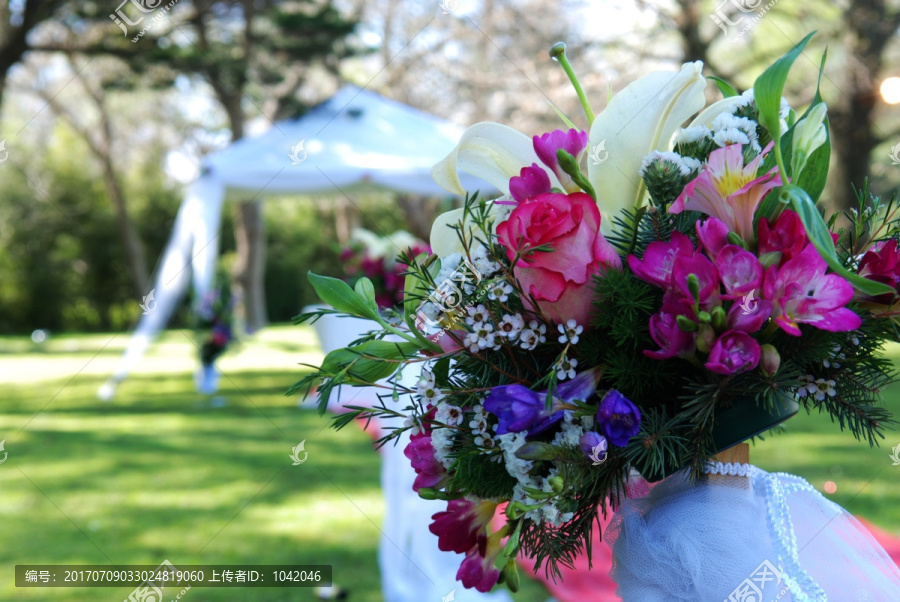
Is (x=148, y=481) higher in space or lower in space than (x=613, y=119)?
lower

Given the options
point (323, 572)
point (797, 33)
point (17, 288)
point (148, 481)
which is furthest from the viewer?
point (17, 288)

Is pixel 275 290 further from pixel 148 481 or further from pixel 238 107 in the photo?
pixel 148 481

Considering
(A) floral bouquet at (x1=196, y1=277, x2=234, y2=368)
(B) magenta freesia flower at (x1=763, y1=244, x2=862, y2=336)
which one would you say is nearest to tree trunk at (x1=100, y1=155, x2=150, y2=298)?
(A) floral bouquet at (x1=196, y1=277, x2=234, y2=368)

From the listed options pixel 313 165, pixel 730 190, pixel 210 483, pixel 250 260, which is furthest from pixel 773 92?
pixel 250 260

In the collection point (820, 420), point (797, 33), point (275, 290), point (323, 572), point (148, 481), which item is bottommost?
point (275, 290)

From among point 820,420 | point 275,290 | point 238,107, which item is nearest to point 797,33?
point 820,420

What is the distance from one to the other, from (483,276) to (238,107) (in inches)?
621

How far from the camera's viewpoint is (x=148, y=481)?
5.93 m

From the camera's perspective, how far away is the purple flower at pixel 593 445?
868 mm

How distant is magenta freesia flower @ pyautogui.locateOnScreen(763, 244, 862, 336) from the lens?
2.76 ft

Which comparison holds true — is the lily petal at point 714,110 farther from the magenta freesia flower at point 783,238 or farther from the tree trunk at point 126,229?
the tree trunk at point 126,229

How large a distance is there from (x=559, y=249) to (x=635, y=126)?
20 cm

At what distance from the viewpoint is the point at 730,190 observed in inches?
34.9

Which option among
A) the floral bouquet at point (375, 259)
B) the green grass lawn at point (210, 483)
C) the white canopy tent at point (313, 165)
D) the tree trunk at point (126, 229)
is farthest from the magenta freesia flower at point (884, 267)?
the tree trunk at point (126, 229)
